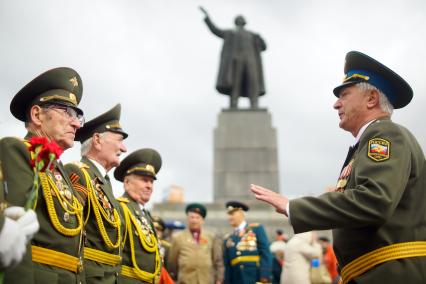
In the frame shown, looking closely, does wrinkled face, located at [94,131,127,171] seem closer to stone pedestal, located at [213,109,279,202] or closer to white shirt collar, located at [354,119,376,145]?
white shirt collar, located at [354,119,376,145]

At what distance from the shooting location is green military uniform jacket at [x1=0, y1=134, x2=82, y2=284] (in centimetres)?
284

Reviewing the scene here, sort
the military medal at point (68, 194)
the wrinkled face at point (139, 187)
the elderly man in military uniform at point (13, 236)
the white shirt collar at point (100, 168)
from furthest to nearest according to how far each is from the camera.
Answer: the wrinkled face at point (139, 187)
the white shirt collar at point (100, 168)
the military medal at point (68, 194)
the elderly man in military uniform at point (13, 236)

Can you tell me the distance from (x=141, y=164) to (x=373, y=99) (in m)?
3.21

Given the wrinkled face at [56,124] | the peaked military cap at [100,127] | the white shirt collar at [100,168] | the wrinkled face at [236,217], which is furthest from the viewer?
the wrinkled face at [236,217]

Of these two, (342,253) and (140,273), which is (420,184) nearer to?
(342,253)

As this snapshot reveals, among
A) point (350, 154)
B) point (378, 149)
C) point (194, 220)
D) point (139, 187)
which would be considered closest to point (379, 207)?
point (378, 149)

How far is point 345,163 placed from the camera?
12.2 feet

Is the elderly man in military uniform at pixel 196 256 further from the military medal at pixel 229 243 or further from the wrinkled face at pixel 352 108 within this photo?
Answer: the wrinkled face at pixel 352 108

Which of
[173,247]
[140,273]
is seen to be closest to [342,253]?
[140,273]

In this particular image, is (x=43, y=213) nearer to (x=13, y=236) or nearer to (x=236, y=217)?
(x=13, y=236)

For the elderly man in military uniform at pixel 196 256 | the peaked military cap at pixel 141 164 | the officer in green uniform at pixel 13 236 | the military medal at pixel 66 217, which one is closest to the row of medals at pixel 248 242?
the elderly man in military uniform at pixel 196 256

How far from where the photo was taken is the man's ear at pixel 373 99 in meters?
3.61

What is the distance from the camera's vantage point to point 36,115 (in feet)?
12.2

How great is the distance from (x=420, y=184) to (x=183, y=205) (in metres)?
12.1
